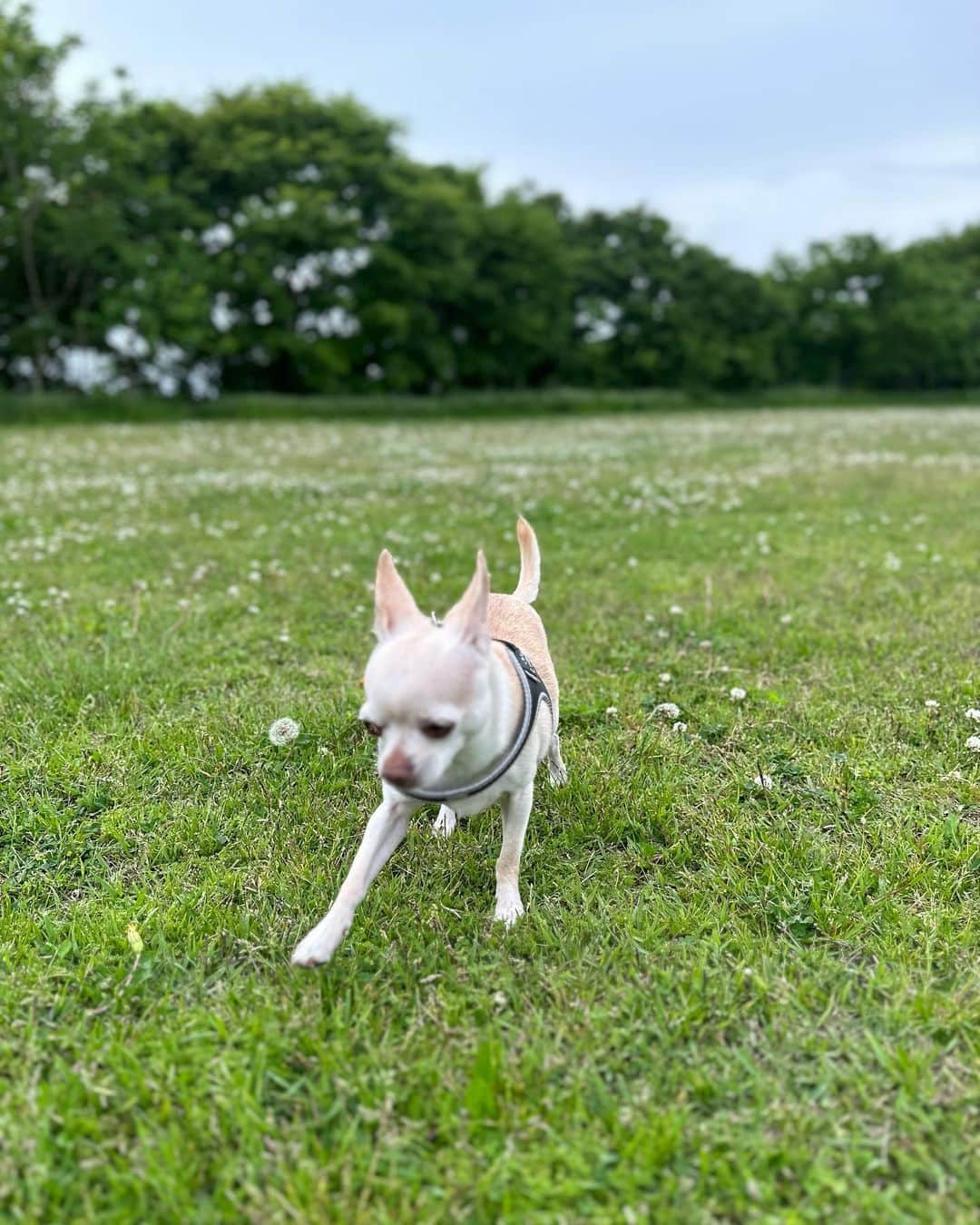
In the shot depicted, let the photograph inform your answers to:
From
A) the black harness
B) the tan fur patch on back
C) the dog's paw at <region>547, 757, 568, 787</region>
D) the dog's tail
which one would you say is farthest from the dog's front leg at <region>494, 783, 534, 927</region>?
the dog's tail

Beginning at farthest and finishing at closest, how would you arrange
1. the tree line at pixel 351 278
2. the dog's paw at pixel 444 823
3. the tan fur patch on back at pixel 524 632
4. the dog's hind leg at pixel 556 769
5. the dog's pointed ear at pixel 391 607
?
the tree line at pixel 351 278, the dog's hind leg at pixel 556 769, the dog's paw at pixel 444 823, the tan fur patch on back at pixel 524 632, the dog's pointed ear at pixel 391 607

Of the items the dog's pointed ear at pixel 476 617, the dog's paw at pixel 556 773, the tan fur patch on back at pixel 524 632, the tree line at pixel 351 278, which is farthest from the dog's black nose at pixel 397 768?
the tree line at pixel 351 278

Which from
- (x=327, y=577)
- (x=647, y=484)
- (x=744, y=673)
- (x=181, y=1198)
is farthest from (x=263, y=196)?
(x=181, y=1198)

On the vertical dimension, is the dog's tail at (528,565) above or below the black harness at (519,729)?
above

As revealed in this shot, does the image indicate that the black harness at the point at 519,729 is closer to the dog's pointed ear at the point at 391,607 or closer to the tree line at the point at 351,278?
the dog's pointed ear at the point at 391,607

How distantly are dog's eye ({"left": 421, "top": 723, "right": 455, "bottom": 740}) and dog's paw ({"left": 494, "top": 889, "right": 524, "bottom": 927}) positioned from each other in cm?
97

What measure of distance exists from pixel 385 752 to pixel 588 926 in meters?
1.10

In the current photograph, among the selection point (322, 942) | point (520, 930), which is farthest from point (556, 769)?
point (322, 942)

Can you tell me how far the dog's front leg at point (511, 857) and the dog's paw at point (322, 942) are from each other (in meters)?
0.59

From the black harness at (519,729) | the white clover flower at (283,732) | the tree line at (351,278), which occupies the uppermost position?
the tree line at (351,278)

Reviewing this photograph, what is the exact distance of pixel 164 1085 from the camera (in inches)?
87.7

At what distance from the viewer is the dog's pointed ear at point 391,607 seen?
2.47m

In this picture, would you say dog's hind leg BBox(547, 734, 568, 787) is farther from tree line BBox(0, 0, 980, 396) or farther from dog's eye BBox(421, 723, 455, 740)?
tree line BBox(0, 0, 980, 396)

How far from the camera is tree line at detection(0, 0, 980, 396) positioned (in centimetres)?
3166
